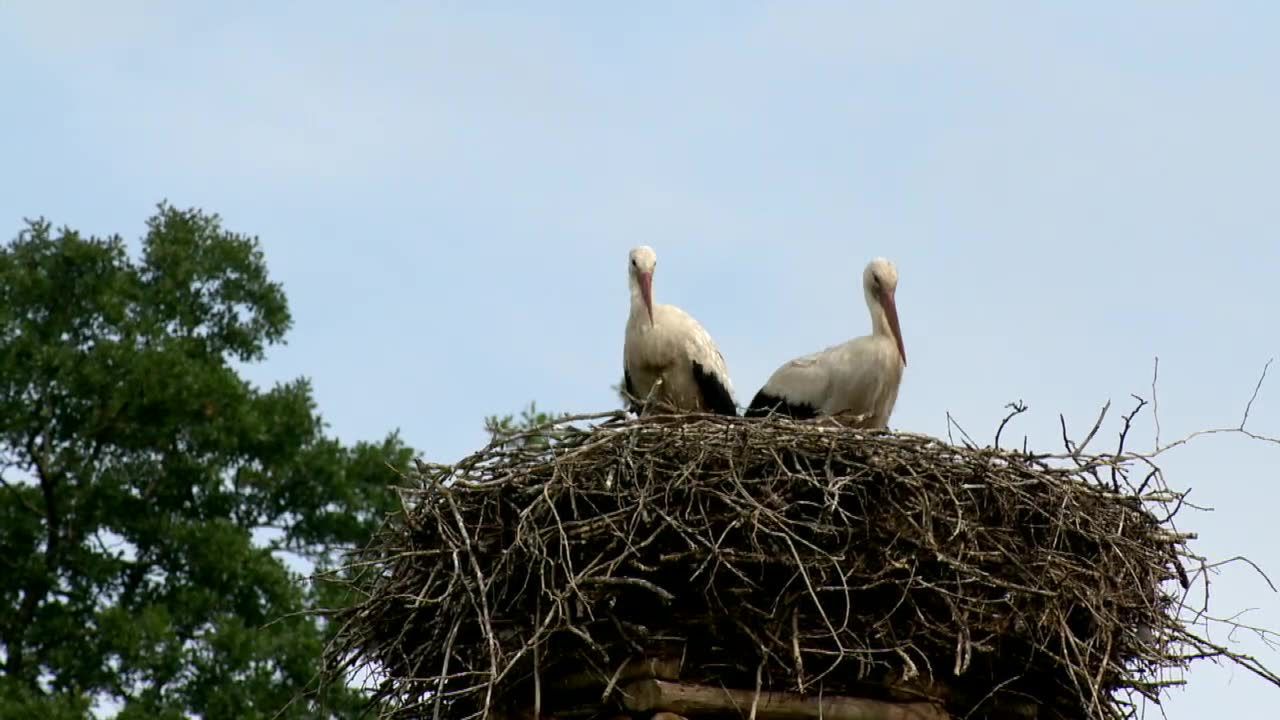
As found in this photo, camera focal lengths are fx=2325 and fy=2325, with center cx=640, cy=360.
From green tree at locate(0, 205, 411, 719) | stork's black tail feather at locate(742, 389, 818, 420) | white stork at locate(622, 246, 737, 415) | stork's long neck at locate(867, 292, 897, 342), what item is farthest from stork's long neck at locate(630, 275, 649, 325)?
green tree at locate(0, 205, 411, 719)

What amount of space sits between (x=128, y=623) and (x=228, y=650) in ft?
2.87

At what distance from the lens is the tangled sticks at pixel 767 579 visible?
819 cm

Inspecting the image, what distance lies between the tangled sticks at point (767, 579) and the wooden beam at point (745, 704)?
16 mm

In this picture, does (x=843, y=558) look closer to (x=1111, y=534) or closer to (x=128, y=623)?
(x=1111, y=534)

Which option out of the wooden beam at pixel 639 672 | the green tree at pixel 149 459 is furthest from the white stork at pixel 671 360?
the green tree at pixel 149 459

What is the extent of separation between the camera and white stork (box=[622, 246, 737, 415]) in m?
10.7

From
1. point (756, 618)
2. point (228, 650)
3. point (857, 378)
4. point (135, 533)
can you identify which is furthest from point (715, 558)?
point (135, 533)

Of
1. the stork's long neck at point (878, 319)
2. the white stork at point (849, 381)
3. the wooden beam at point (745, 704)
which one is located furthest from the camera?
the stork's long neck at point (878, 319)

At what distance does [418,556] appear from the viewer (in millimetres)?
8836

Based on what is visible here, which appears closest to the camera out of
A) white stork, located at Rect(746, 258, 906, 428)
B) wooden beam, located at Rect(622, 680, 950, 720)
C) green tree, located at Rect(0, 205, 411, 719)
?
wooden beam, located at Rect(622, 680, 950, 720)

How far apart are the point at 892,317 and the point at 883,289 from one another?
6.0 inches

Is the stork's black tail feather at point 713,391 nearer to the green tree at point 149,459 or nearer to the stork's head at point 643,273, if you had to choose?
the stork's head at point 643,273

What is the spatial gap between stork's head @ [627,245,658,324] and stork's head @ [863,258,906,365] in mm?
1005

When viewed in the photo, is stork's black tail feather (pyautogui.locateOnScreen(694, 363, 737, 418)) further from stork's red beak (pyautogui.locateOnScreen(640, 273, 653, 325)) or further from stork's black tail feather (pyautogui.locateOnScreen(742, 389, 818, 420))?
stork's red beak (pyautogui.locateOnScreen(640, 273, 653, 325))
